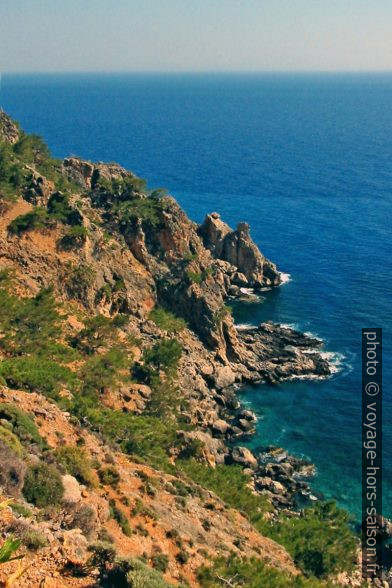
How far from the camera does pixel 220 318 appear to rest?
76.7 meters

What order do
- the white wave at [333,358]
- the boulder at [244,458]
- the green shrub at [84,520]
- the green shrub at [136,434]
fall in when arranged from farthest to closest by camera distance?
1. the white wave at [333,358]
2. the boulder at [244,458]
3. the green shrub at [136,434]
4. the green shrub at [84,520]

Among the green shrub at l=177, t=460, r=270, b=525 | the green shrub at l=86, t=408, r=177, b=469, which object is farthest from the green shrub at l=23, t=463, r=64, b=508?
the green shrub at l=177, t=460, r=270, b=525

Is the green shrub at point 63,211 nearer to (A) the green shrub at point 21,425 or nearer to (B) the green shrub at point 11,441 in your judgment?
(A) the green shrub at point 21,425

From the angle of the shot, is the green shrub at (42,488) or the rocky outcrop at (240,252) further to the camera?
the rocky outcrop at (240,252)

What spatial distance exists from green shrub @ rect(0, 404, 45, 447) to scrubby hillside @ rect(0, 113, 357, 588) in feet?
0.28

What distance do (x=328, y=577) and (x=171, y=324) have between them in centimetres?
3992

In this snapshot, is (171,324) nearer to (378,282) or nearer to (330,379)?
(330,379)

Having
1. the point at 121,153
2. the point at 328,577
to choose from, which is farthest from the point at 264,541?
the point at 121,153

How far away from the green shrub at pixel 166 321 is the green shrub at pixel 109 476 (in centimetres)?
3979

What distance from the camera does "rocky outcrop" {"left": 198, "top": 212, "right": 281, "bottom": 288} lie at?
98125mm

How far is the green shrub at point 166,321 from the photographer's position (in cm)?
7381

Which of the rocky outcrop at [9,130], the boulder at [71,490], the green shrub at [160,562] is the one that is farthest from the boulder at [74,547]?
the rocky outcrop at [9,130]

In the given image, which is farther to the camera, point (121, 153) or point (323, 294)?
point (121, 153)

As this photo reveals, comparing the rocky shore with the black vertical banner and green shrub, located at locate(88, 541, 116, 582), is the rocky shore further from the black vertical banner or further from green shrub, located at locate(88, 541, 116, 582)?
green shrub, located at locate(88, 541, 116, 582)
